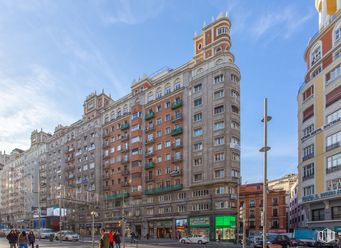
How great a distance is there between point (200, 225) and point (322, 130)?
2466cm

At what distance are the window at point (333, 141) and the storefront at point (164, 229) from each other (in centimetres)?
3126

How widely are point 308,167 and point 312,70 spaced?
49.3ft

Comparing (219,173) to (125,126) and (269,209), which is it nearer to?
(125,126)

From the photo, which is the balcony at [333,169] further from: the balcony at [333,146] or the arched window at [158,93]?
the arched window at [158,93]

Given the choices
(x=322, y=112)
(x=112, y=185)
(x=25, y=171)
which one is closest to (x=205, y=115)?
(x=322, y=112)

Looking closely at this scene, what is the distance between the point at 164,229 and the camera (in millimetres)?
69875

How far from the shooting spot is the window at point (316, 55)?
5700 cm

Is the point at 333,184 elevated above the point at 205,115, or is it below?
below

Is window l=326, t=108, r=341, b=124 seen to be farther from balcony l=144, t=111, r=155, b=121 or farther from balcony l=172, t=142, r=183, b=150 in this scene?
balcony l=144, t=111, r=155, b=121

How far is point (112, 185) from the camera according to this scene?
3378 inches

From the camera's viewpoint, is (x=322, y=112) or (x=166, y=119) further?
(x=166, y=119)

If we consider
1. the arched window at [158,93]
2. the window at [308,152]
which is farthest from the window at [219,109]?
the arched window at [158,93]

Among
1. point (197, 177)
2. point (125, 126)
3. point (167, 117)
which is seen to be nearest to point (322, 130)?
point (197, 177)

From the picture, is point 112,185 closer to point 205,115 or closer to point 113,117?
point 113,117
